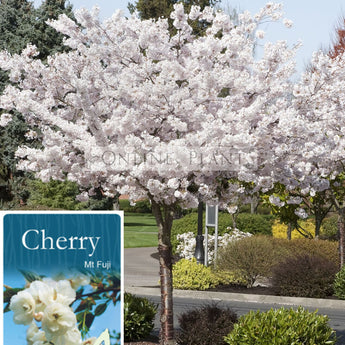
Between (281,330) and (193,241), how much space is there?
1416cm

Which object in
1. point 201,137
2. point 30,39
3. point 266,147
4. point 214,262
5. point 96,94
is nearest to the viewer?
point 201,137

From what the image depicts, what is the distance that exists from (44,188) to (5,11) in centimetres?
1299

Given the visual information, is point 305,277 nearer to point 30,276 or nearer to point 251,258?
point 251,258

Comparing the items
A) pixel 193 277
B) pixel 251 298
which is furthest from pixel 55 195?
pixel 251 298

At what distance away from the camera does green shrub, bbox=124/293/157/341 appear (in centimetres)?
928

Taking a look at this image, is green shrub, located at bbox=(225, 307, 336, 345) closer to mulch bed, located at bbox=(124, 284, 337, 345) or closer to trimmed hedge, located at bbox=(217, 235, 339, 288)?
mulch bed, located at bbox=(124, 284, 337, 345)

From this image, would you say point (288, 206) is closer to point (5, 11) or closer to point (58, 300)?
point (58, 300)

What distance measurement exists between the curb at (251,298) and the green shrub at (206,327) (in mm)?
5854

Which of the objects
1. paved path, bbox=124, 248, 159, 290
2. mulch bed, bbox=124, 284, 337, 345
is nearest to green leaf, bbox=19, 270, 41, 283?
mulch bed, bbox=124, 284, 337, 345

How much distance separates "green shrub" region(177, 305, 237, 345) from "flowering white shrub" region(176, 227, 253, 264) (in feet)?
34.0

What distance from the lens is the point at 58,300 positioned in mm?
4426

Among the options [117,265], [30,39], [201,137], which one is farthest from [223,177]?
[30,39]

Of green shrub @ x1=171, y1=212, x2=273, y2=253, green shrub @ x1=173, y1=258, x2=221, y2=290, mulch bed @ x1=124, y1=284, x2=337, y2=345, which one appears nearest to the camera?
mulch bed @ x1=124, y1=284, x2=337, y2=345

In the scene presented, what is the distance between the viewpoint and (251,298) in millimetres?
15383
